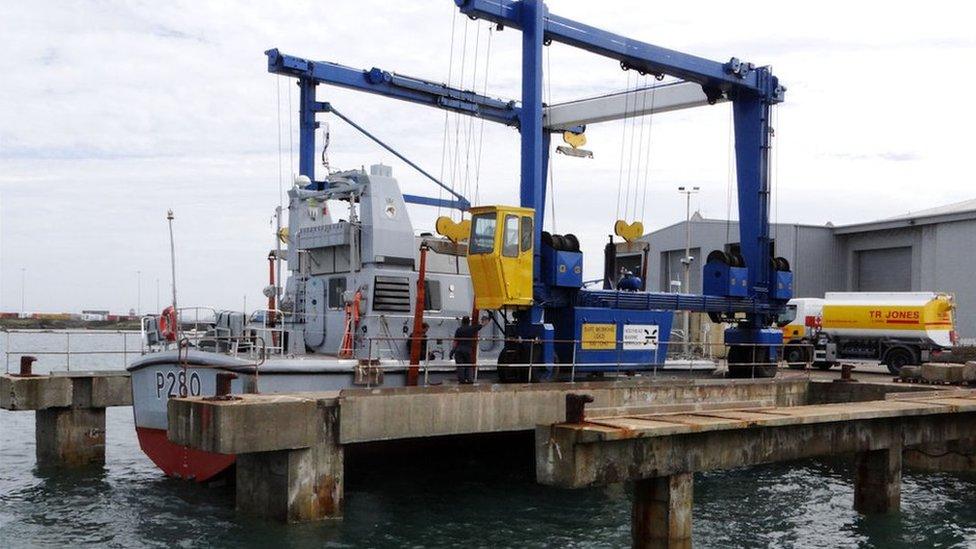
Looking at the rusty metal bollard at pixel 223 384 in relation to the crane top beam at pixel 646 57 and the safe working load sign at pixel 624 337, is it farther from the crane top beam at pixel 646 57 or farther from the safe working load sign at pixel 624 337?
the crane top beam at pixel 646 57

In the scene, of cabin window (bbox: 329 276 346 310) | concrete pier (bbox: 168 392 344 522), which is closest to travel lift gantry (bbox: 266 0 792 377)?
cabin window (bbox: 329 276 346 310)

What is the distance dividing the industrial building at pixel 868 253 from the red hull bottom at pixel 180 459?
26997 millimetres

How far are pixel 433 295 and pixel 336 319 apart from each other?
2.01m

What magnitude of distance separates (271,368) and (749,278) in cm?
1245

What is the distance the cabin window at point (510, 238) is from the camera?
16891 mm

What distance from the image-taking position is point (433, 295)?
19656 millimetres

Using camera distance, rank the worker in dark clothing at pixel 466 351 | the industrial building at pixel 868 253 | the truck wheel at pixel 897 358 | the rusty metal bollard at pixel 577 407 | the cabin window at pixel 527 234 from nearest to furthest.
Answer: the rusty metal bollard at pixel 577 407
the worker in dark clothing at pixel 466 351
the cabin window at pixel 527 234
the truck wheel at pixel 897 358
the industrial building at pixel 868 253

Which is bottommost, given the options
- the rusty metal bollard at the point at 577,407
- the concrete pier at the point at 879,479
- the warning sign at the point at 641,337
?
the concrete pier at the point at 879,479

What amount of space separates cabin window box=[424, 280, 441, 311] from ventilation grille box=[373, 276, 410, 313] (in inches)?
25.4

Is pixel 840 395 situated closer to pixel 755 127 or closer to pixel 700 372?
pixel 700 372

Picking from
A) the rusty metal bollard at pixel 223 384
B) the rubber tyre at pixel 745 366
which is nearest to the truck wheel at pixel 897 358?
the rubber tyre at pixel 745 366

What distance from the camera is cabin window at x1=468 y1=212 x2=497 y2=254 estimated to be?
16895mm

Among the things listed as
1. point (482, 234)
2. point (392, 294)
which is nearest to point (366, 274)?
point (392, 294)

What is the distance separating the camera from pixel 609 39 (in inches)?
770
